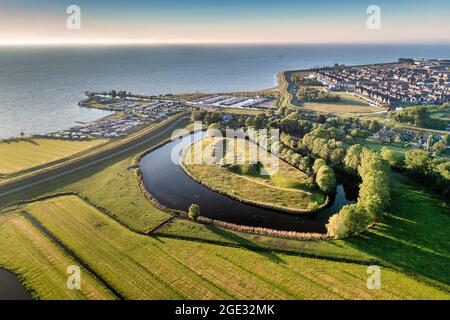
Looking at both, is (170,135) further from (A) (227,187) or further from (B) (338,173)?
(B) (338,173)

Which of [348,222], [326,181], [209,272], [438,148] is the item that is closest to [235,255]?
[209,272]

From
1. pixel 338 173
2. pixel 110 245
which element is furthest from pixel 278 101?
pixel 110 245

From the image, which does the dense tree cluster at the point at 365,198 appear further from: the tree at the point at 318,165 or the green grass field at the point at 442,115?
the green grass field at the point at 442,115

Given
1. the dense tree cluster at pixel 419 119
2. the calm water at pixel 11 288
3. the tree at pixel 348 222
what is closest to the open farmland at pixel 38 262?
the calm water at pixel 11 288

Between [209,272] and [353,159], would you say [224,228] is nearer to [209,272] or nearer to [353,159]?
[209,272]

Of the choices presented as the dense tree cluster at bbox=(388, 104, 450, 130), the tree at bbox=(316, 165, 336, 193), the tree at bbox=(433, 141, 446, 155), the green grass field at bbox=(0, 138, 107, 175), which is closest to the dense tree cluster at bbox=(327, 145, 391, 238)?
the tree at bbox=(316, 165, 336, 193)

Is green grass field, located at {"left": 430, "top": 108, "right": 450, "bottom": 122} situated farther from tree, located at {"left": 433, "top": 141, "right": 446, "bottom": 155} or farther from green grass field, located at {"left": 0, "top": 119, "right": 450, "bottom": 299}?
green grass field, located at {"left": 0, "top": 119, "right": 450, "bottom": 299}
